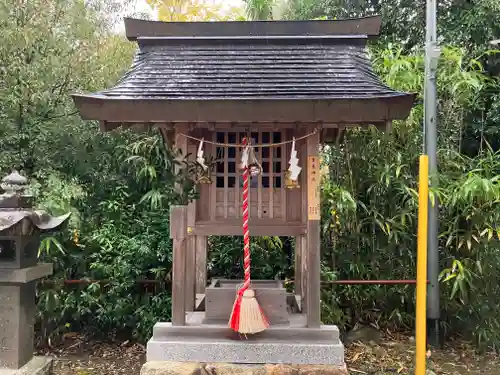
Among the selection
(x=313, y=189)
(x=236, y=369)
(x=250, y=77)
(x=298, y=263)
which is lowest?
(x=236, y=369)

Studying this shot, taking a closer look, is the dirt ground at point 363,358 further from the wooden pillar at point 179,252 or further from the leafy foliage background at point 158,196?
the wooden pillar at point 179,252

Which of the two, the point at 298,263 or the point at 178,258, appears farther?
the point at 298,263

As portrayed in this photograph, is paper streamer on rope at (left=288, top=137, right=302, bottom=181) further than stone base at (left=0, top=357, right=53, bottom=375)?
Yes

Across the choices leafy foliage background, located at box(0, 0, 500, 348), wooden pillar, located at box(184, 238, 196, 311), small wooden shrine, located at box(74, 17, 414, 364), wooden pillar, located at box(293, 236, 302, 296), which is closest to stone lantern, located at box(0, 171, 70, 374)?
small wooden shrine, located at box(74, 17, 414, 364)

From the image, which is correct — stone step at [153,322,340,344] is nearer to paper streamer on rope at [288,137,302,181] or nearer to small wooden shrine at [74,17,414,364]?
small wooden shrine at [74,17,414,364]

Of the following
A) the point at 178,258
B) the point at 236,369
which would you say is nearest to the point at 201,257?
the point at 178,258

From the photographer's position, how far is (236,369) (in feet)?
12.4

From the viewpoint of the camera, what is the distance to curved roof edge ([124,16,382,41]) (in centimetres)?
446

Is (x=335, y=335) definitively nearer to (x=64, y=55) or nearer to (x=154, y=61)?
(x=154, y=61)

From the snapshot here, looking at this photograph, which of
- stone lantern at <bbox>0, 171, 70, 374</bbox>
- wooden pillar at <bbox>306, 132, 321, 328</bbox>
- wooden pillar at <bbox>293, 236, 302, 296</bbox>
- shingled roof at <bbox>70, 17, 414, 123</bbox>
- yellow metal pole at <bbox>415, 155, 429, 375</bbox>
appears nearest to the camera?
yellow metal pole at <bbox>415, 155, 429, 375</bbox>

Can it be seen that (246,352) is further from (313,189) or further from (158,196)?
(158,196)

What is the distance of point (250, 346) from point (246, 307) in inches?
16.5

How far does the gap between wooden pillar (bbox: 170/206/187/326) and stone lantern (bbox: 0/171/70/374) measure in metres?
1.08

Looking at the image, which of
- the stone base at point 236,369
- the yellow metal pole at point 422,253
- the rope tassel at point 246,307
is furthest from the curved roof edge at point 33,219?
the yellow metal pole at point 422,253
